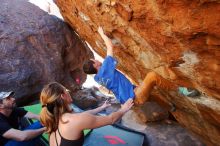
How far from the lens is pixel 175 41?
149 inches

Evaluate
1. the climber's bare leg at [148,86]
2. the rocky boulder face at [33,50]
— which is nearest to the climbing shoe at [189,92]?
the climber's bare leg at [148,86]

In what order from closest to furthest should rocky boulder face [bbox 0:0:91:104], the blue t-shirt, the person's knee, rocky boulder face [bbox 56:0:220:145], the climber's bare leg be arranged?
rocky boulder face [bbox 56:0:220:145]
the blue t-shirt
the climber's bare leg
the person's knee
rocky boulder face [bbox 0:0:91:104]

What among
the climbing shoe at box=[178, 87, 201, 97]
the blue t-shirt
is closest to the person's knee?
the blue t-shirt

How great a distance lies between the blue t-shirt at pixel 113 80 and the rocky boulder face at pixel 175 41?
0.60 metres

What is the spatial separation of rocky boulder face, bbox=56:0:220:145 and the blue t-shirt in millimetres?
599

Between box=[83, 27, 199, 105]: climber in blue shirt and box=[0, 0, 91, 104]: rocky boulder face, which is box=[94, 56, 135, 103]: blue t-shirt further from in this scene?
box=[0, 0, 91, 104]: rocky boulder face

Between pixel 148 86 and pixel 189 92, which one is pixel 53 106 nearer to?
pixel 148 86

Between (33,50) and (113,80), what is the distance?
150 inches

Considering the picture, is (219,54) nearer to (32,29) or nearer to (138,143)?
(138,143)

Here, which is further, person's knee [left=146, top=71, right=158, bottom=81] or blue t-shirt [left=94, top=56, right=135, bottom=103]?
person's knee [left=146, top=71, right=158, bottom=81]

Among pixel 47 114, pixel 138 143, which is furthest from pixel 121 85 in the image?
pixel 138 143

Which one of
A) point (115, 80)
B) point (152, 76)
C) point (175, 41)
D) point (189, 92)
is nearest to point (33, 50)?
point (115, 80)

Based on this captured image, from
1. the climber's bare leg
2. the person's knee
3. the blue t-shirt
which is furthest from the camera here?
the person's knee

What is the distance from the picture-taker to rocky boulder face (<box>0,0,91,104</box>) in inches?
276
